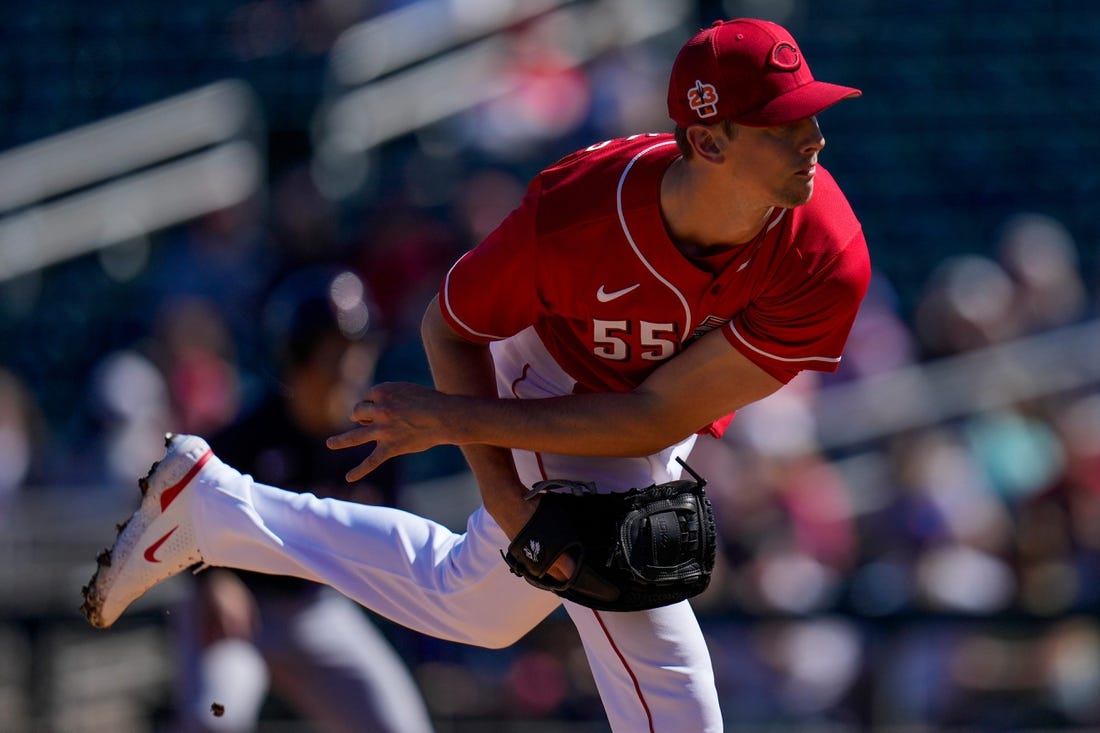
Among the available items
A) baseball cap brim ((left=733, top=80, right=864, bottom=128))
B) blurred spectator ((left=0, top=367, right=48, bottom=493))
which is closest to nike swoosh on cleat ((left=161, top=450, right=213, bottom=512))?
baseball cap brim ((left=733, top=80, right=864, bottom=128))

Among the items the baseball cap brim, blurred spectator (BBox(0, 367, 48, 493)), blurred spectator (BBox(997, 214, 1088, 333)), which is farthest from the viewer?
blurred spectator (BBox(997, 214, 1088, 333))

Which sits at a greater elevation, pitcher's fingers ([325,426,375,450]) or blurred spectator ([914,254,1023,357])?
pitcher's fingers ([325,426,375,450])

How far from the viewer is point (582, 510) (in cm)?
336

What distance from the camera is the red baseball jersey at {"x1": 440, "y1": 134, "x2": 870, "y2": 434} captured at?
3.19 metres

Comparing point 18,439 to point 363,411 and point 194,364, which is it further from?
point 363,411

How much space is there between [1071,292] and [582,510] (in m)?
5.99

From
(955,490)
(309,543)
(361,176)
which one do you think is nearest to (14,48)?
(361,176)

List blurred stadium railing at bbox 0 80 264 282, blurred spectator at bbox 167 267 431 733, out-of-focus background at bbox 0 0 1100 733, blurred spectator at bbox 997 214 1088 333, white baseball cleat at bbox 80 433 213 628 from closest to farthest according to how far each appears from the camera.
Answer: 1. white baseball cleat at bbox 80 433 213 628
2. blurred spectator at bbox 167 267 431 733
3. out-of-focus background at bbox 0 0 1100 733
4. blurred spectator at bbox 997 214 1088 333
5. blurred stadium railing at bbox 0 80 264 282

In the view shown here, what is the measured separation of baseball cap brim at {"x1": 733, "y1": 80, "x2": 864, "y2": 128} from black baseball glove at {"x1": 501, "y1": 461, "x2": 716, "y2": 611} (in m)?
0.88

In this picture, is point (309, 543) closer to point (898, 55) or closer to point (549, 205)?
point (549, 205)

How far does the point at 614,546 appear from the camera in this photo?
131 inches

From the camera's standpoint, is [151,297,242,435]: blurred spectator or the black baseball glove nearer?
the black baseball glove

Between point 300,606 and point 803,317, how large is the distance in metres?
1.85

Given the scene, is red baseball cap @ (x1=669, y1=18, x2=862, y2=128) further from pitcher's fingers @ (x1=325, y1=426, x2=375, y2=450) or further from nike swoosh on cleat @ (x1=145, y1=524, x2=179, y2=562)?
nike swoosh on cleat @ (x1=145, y1=524, x2=179, y2=562)
